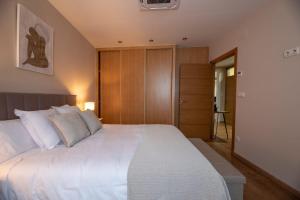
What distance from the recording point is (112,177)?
111 cm

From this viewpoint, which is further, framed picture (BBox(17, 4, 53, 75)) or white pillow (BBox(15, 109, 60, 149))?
framed picture (BBox(17, 4, 53, 75))

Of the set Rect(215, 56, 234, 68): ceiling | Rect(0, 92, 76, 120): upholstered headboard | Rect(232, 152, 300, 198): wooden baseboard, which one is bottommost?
Rect(232, 152, 300, 198): wooden baseboard

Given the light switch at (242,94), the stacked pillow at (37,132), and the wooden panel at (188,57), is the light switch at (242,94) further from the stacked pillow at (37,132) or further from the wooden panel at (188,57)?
the stacked pillow at (37,132)

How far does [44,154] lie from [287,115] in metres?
2.66

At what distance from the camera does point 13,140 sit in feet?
4.50

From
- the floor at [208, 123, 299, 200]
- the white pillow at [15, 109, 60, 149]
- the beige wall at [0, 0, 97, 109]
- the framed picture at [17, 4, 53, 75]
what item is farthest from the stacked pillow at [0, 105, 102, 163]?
the floor at [208, 123, 299, 200]

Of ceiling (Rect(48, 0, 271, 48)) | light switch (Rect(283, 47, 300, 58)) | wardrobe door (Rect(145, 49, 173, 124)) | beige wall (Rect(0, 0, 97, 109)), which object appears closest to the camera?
beige wall (Rect(0, 0, 97, 109))

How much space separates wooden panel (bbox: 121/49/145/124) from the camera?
429cm

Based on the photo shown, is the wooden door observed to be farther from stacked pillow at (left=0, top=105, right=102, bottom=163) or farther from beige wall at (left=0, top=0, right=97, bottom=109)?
stacked pillow at (left=0, top=105, right=102, bottom=163)

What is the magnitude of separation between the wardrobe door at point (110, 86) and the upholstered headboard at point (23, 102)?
1.96m

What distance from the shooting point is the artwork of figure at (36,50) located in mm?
1956

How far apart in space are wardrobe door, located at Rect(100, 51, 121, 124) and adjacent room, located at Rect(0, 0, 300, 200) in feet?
0.09

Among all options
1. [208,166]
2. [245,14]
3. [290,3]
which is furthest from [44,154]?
[245,14]

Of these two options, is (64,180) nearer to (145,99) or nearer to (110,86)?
(145,99)
